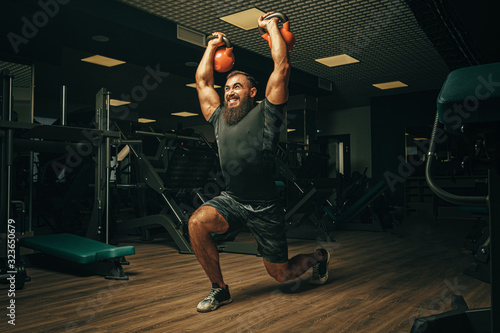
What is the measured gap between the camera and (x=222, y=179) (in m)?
5.12

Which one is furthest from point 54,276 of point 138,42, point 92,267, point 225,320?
point 138,42

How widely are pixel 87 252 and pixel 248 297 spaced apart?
45.6 inches

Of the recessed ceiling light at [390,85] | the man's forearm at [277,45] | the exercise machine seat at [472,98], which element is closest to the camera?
the exercise machine seat at [472,98]

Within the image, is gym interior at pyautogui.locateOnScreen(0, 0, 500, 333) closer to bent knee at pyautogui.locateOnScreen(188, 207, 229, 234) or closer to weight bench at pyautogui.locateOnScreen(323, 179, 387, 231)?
weight bench at pyautogui.locateOnScreen(323, 179, 387, 231)

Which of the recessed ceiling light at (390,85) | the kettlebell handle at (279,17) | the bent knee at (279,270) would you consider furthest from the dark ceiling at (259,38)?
the bent knee at (279,270)

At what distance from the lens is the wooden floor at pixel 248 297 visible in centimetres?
195

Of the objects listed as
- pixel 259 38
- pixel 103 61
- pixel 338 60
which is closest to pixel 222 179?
pixel 259 38

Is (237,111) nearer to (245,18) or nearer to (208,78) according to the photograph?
(208,78)

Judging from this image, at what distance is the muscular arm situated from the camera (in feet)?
7.58

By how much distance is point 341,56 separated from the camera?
23.2 feet

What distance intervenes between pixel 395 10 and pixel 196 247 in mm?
4398

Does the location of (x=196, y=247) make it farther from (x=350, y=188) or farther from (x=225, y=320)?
(x=350, y=188)

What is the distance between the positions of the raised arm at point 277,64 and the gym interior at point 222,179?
0.29 feet

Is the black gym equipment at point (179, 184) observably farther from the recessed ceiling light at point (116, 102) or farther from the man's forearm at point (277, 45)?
the recessed ceiling light at point (116, 102)
